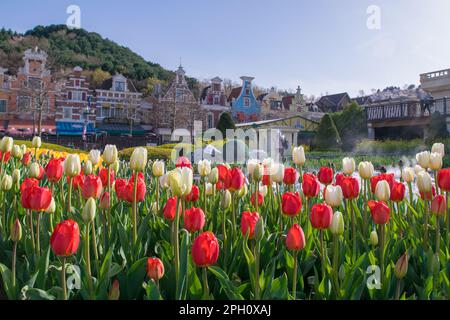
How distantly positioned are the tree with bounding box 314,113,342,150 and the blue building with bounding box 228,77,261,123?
57.4 feet

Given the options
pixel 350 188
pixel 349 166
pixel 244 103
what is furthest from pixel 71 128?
pixel 350 188

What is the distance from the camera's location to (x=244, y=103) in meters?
36.3

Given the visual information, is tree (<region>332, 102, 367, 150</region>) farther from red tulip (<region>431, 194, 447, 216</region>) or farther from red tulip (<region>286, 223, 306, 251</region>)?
red tulip (<region>286, 223, 306, 251</region>)

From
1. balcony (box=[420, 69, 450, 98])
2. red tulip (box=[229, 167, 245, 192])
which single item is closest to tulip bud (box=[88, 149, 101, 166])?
red tulip (box=[229, 167, 245, 192])

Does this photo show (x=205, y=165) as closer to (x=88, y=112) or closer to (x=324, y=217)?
(x=324, y=217)

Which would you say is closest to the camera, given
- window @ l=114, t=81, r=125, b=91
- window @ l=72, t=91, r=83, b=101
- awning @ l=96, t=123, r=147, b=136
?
window @ l=72, t=91, r=83, b=101

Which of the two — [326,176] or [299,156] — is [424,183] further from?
[299,156]

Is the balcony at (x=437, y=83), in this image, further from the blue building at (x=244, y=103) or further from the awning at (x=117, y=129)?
the awning at (x=117, y=129)

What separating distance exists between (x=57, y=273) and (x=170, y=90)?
32.5 metres

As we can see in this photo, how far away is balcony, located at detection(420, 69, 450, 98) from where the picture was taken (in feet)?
66.1

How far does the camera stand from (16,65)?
28.6 metres

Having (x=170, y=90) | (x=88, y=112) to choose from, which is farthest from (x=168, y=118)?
(x=88, y=112)

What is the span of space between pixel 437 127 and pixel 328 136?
450 centimetres

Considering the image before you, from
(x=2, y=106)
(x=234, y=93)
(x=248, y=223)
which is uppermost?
(x=234, y=93)
